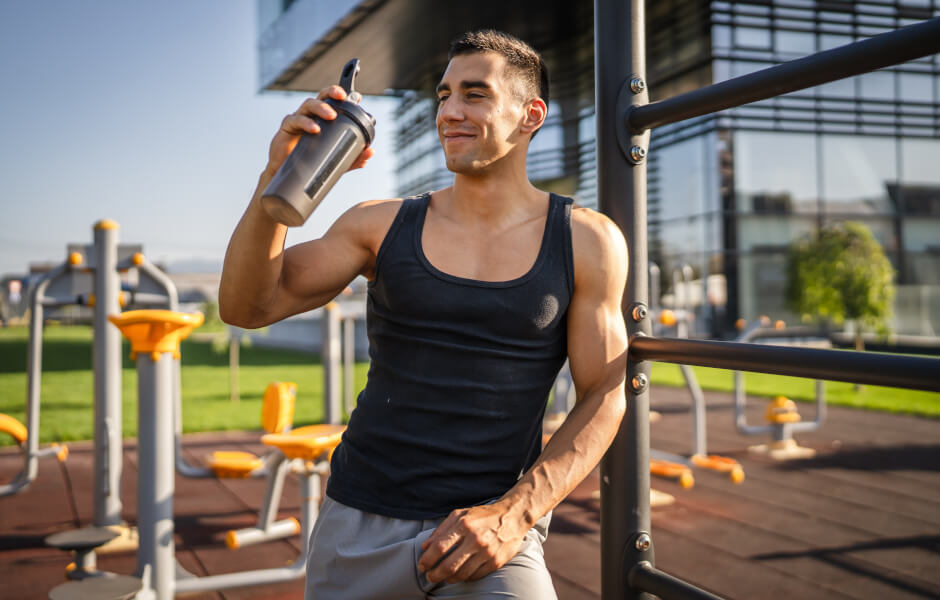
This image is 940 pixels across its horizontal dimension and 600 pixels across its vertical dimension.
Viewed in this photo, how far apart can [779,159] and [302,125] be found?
45.5 feet

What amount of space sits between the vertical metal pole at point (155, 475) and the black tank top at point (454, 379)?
1701 millimetres

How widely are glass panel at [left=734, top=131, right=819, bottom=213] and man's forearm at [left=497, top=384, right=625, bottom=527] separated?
12968 mm

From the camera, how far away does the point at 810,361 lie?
2.81 feet

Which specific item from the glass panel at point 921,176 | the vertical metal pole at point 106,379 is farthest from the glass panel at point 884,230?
the vertical metal pole at point 106,379

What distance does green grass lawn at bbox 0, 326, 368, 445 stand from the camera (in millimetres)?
6992

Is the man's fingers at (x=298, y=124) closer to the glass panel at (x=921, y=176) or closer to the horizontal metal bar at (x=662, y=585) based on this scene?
the horizontal metal bar at (x=662, y=585)

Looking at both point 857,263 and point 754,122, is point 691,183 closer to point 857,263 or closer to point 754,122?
point 754,122

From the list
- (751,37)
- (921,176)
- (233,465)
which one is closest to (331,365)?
(233,465)

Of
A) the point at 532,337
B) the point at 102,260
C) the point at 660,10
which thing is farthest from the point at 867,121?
the point at 532,337

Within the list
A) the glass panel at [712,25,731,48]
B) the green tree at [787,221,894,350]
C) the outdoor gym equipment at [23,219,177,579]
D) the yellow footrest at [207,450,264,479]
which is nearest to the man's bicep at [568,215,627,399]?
the yellow footrest at [207,450,264,479]

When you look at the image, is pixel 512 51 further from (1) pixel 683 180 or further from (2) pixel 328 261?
(1) pixel 683 180

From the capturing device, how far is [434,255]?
118 cm

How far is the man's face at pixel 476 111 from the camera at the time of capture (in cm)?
116

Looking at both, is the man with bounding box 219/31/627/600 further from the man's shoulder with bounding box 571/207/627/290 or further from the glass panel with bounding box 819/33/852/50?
the glass panel with bounding box 819/33/852/50
